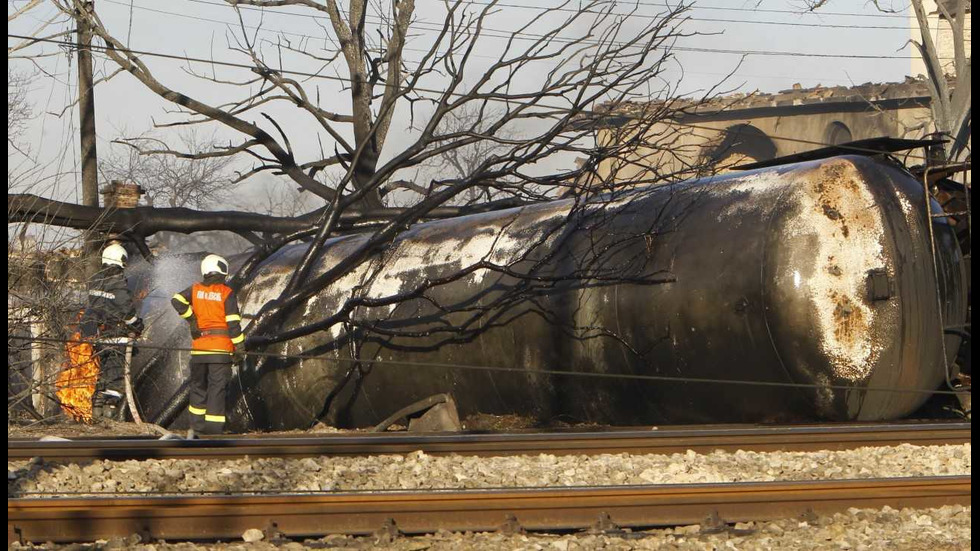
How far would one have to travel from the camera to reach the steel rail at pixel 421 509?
441 centimetres

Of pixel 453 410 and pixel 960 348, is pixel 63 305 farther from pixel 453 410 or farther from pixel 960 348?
pixel 960 348

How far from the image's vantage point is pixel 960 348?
29.2 ft

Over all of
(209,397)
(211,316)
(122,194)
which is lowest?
(209,397)

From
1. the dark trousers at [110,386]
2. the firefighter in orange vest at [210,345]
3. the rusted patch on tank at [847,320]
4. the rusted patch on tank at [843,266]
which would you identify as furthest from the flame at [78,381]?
the rusted patch on tank at [847,320]

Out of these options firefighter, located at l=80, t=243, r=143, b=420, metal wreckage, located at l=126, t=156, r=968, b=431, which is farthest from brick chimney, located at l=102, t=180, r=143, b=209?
metal wreckage, located at l=126, t=156, r=968, b=431

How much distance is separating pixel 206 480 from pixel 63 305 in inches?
251

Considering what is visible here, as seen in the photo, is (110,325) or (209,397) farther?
(110,325)

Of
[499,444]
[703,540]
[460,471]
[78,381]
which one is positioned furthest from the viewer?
[78,381]

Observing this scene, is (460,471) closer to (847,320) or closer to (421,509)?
(421,509)

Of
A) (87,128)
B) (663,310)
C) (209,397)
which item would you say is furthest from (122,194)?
(663,310)

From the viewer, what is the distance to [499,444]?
6.80 metres

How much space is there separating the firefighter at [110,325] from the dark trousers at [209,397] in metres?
1.89

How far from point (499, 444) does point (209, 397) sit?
Result: 354cm

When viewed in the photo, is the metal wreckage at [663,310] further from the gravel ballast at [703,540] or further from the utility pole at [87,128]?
the utility pole at [87,128]
